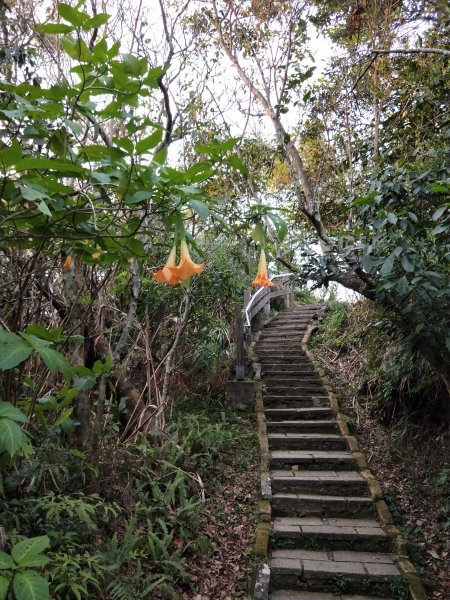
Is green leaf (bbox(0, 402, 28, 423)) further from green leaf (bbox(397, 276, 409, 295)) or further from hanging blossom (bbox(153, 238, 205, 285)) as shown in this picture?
green leaf (bbox(397, 276, 409, 295))

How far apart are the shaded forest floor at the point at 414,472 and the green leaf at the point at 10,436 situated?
139 inches

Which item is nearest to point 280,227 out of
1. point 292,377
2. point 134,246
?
point 134,246

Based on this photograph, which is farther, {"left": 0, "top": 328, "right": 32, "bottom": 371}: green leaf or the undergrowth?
the undergrowth

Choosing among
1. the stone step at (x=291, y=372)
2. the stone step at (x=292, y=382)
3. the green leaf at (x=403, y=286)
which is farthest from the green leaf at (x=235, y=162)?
the stone step at (x=291, y=372)

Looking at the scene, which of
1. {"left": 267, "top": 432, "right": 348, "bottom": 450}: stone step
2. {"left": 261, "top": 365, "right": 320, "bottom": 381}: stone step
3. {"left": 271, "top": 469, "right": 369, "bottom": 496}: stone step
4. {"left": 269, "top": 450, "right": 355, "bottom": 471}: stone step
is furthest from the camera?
{"left": 261, "top": 365, "right": 320, "bottom": 381}: stone step

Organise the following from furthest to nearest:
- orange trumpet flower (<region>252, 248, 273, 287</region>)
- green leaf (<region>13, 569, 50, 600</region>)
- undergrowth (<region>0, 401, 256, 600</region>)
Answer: undergrowth (<region>0, 401, 256, 600</region>) < orange trumpet flower (<region>252, 248, 273, 287</region>) < green leaf (<region>13, 569, 50, 600</region>)

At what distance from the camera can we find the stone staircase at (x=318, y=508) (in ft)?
11.3

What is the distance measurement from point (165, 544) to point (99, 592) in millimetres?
751

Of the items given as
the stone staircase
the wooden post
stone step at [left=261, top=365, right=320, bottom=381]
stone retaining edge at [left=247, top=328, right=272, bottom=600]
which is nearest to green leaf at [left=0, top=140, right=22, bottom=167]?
stone retaining edge at [left=247, top=328, right=272, bottom=600]

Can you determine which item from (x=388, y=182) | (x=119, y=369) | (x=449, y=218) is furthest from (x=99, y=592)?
(x=388, y=182)

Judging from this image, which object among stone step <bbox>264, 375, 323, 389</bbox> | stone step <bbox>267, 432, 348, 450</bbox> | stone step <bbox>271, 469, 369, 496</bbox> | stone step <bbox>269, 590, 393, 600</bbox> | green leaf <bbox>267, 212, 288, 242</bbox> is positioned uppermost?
green leaf <bbox>267, 212, 288, 242</bbox>

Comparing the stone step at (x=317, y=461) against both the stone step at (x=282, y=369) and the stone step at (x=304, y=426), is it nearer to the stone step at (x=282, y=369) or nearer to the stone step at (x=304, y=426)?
the stone step at (x=304, y=426)

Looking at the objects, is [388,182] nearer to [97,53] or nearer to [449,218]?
[449,218]

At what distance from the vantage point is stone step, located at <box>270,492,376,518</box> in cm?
434
